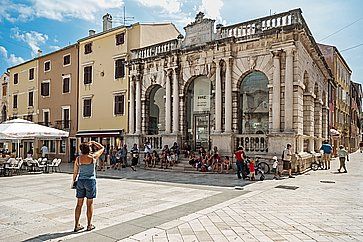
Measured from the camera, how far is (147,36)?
24.6 metres

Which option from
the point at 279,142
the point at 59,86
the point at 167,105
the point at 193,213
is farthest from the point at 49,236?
the point at 59,86

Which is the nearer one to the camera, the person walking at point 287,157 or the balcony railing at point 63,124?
the person walking at point 287,157

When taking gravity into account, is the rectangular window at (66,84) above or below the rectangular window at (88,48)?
below

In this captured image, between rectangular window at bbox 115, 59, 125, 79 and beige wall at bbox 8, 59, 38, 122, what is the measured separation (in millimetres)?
12977

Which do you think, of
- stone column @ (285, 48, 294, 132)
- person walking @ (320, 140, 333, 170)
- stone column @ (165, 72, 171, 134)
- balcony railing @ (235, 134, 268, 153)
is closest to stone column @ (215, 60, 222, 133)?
balcony railing @ (235, 134, 268, 153)

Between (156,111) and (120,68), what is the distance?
15.6 ft

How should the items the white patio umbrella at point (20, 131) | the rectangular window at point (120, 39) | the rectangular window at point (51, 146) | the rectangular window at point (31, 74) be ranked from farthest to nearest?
the rectangular window at point (31, 74), the rectangular window at point (51, 146), the rectangular window at point (120, 39), the white patio umbrella at point (20, 131)

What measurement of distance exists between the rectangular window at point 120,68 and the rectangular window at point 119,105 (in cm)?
156

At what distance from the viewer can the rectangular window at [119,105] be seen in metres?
24.2

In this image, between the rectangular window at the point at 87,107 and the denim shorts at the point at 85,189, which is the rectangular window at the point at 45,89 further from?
the denim shorts at the point at 85,189

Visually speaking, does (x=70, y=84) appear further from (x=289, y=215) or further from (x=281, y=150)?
(x=289, y=215)

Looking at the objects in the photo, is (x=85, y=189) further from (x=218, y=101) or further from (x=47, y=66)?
(x=47, y=66)

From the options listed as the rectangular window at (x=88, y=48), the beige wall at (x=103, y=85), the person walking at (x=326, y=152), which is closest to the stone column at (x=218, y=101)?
the person walking at (x=326, y=152)

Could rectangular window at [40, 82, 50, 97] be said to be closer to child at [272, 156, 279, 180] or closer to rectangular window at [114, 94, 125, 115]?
rectangular window at [114, 94, 125, 115]
